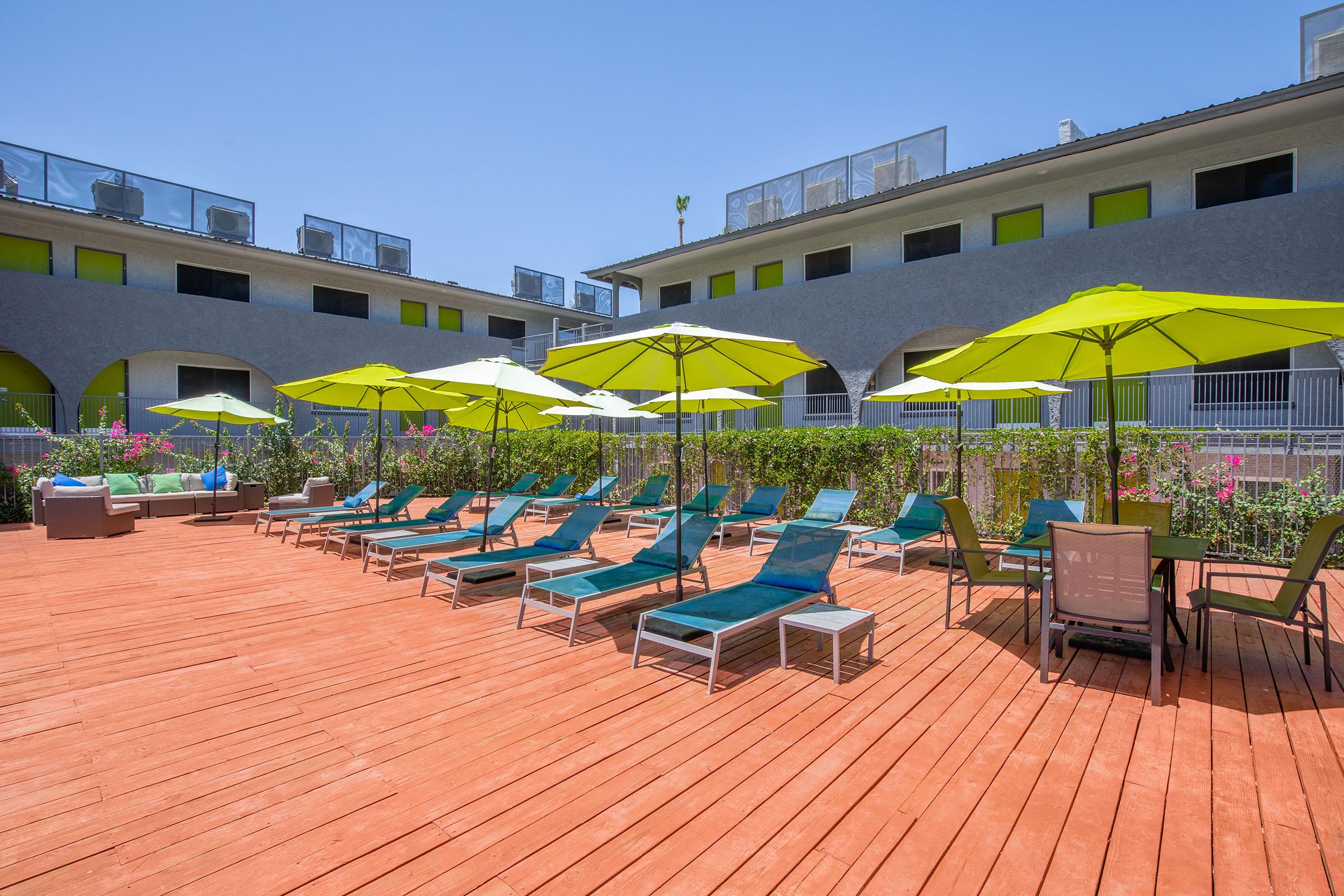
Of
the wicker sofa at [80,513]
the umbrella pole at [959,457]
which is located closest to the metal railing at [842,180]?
the umbrella pole at [959,457]

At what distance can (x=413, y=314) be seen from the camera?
2314cm

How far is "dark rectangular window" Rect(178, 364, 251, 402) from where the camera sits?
59.8 ft

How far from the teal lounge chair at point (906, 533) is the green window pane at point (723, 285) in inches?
496

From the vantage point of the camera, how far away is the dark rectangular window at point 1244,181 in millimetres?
11812

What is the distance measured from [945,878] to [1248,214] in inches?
569

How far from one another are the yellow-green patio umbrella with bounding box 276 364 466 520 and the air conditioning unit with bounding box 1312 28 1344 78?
55.3 feet

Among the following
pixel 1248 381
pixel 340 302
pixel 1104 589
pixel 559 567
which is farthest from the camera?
pixel 340 302

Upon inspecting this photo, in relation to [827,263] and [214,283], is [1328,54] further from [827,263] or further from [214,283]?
[214,283]

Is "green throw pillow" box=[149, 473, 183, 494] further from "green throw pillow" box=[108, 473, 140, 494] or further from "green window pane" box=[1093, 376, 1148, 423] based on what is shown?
"green window pane" box=[1093, 376, 1148, 423]

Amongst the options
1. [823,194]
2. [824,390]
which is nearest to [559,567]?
[824,390]

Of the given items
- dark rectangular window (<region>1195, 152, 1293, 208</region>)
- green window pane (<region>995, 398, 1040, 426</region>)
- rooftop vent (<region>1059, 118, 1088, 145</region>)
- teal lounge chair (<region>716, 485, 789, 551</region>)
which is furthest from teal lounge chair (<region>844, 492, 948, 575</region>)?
rooftop vent (<region>1059, 118, 1088, 145</region>)

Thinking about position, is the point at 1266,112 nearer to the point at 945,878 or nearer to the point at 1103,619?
the point at 1103,619

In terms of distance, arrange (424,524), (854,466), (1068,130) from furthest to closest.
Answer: (1068,130), (854,466), (424,524)

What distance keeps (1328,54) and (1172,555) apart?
14096 mm
